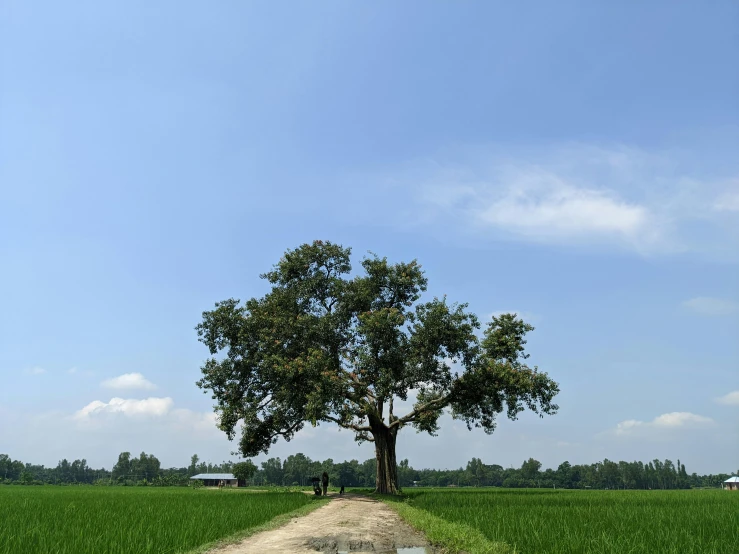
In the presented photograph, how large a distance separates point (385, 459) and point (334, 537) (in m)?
23.5

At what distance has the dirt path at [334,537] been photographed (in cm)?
1220

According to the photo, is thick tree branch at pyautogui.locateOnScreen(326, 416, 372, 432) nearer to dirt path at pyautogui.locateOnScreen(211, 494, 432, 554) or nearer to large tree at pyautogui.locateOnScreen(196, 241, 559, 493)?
large tree at pyautogui.locateOnScreen(196, 241, 559, 493)

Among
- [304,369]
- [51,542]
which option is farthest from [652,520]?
[304,369]

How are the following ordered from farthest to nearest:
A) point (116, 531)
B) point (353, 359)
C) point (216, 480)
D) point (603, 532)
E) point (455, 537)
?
1. point (216, 480)
2. point (353, 359)
3. point (455, 537)
4. point (116, 531)
5. point (603, 532)

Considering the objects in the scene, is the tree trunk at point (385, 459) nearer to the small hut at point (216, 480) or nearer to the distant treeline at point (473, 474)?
the small hut at point (216, 480)

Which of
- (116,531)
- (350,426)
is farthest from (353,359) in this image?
(116,531)

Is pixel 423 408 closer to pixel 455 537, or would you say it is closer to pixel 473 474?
pixel 455 537

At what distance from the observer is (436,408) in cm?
3631

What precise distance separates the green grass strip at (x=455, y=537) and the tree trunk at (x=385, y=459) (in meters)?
18.4

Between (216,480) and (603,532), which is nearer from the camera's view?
(603,532)

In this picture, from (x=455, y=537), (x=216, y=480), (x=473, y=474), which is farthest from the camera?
(x=473, y=474)

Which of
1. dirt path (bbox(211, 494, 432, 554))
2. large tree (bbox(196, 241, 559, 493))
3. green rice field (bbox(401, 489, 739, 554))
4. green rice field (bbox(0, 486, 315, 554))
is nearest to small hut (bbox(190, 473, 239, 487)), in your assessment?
large tree (bbox(196, 241, 559, 493))

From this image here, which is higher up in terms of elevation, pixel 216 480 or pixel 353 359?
pixel 353 359

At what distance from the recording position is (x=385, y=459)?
36.7m
